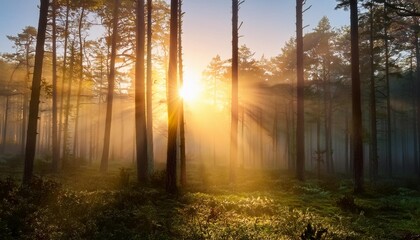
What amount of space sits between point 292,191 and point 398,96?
49336 millimetres

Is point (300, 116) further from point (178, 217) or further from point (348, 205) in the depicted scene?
point (178, 217)

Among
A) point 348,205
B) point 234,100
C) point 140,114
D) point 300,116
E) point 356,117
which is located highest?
point 234,100

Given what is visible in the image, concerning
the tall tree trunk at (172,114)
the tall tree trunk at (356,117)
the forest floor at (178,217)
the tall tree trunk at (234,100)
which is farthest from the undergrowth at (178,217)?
the tall tree trunk at (234,100)

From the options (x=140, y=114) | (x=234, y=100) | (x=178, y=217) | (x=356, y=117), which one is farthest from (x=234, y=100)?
(x=178, y=217)

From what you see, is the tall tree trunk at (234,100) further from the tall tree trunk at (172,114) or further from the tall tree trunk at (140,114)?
the tall tree trunk at (172,114)

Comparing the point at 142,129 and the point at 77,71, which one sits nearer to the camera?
the point at 142,129

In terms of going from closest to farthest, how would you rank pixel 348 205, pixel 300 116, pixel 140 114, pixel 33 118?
1. pixel 348 205
2. pixel 33 118
3. pixel 140 114
4. pixel 300 116

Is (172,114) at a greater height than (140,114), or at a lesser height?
lesser

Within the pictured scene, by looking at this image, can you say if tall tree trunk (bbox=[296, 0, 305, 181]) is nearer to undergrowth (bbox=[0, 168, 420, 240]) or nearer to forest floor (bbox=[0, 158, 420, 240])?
forest floor (bbox=[0, 158, 420, 240])

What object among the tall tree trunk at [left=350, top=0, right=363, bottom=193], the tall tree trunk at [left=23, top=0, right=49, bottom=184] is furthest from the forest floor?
the tall tree trunk at [left=23, top=0, right=49, bottom=184]

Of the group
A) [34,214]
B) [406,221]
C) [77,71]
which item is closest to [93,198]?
[34,214]

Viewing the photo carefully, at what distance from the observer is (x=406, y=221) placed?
35.0 ft

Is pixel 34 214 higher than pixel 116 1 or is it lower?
lower

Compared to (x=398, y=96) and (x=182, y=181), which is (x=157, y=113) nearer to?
(x=182, y=181)
